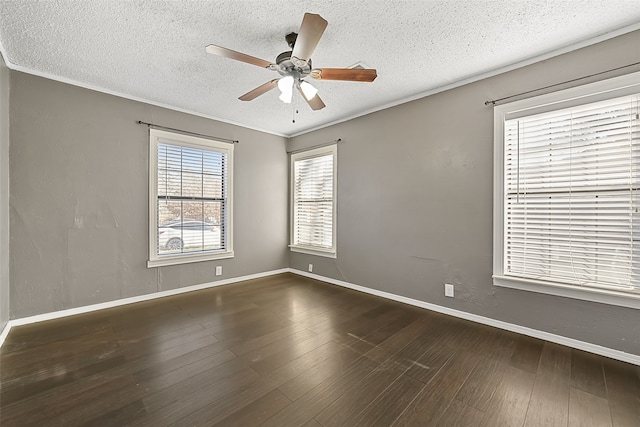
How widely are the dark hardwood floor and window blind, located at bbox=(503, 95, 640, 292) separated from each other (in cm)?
71

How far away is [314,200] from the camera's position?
4.62 m

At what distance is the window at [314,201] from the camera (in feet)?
14.3

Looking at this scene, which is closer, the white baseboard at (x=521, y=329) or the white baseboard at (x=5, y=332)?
the white baseboard at (x=521, y=329)

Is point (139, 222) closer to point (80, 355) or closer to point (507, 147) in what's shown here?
point (80, 355)

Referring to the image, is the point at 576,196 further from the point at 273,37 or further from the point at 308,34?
the point at 273,37

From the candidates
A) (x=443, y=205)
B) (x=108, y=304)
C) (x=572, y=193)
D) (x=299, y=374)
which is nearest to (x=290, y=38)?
(x=443, y=205)

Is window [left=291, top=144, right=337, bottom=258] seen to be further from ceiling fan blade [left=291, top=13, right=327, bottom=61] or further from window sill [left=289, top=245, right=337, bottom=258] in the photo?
ceiling fan blade [left=291, top=13, right=327, bottom=61]

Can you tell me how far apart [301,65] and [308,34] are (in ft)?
1.36

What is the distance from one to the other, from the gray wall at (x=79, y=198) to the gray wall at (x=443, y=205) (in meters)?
2.43

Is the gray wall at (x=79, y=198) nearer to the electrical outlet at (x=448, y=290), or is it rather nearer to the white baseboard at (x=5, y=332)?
the white baseboard at (x=5, y=332)

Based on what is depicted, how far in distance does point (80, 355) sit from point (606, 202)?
14.6 feet

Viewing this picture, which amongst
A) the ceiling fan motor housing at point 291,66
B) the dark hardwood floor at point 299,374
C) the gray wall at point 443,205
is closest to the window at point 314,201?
the gray wall at point 443,205

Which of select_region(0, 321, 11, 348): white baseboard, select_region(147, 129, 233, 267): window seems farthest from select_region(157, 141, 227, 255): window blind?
select_region(0, 321, 11, 348): white baseboard

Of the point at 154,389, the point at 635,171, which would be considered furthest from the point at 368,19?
the point at 154,389
